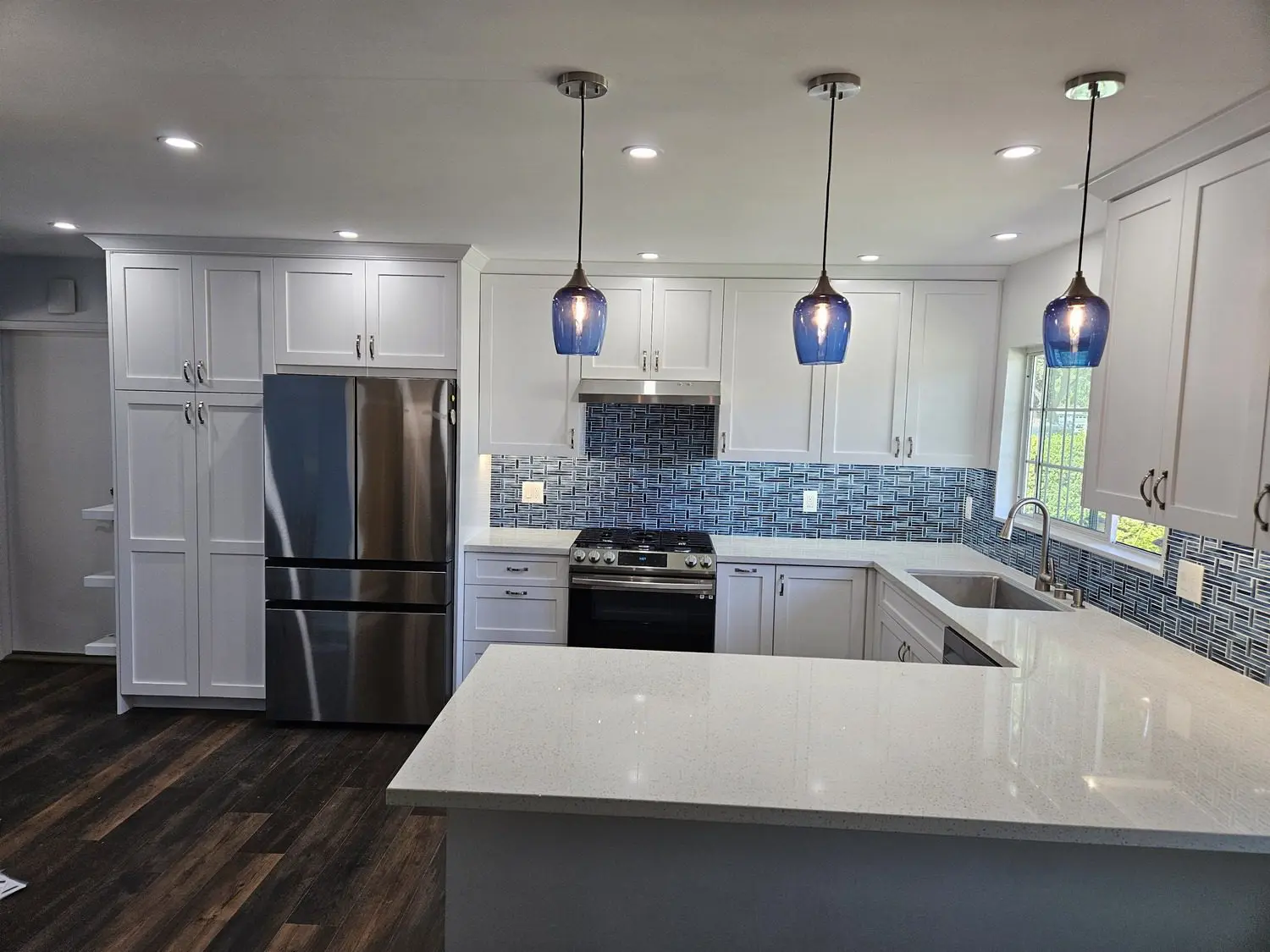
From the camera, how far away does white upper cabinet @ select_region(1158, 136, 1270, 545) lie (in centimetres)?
164

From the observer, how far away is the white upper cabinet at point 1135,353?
196cm

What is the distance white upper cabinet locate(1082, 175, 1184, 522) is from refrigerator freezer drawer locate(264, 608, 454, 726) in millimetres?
2774

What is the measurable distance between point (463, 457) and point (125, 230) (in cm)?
181

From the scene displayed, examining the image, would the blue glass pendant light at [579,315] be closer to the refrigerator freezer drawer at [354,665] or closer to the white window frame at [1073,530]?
the white window frame at [1073,530]

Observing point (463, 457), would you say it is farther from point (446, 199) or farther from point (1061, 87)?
point (1061, 87)

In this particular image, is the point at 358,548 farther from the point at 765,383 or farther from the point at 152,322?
the point at 765,383

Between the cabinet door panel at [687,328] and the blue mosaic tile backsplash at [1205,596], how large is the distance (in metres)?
1.80

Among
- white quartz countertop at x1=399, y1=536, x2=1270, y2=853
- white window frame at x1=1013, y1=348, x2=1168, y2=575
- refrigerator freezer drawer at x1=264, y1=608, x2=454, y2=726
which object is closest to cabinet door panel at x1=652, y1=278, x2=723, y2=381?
white window frame at x1=1013, y1=348, x2=1168, y2=575

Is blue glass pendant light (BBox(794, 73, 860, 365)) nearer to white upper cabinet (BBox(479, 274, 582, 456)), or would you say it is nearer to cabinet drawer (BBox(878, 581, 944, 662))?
cabinet drawer (BBox(878, 581, 944, 662))

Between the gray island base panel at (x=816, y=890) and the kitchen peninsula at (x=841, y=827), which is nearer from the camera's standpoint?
the kitchen peninsula at (x=841, y=827)

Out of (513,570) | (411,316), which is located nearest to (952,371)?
(513,570)

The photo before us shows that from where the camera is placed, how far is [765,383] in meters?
3.83

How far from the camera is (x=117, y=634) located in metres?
3.67

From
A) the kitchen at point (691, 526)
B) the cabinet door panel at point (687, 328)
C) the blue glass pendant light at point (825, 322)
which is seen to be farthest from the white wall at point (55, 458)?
the blue glass pendant light at point (825, 322)
